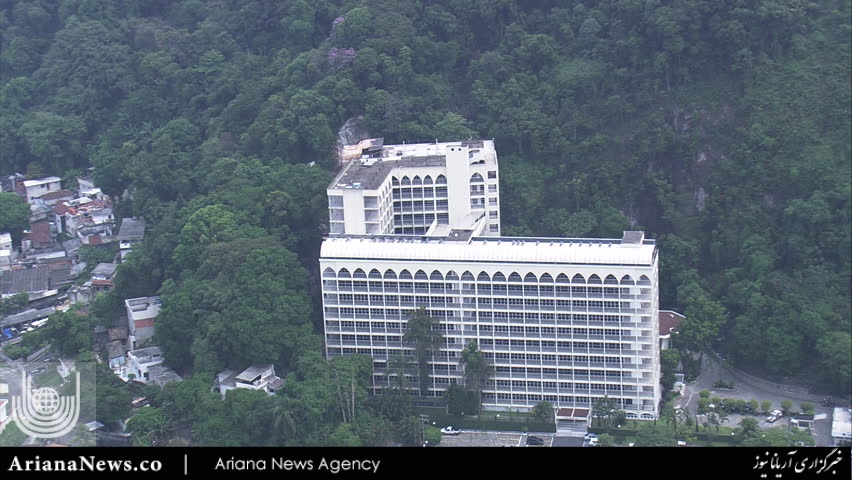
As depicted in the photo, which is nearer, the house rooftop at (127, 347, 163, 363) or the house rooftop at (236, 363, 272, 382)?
the house rooftop at (236, 363, 272, 382)

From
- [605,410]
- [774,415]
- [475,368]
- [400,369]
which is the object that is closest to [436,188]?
[400,369]

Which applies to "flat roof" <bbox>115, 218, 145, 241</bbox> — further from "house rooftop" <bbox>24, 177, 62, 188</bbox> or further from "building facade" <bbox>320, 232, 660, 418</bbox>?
"building facade" <bbox>320, 232, 660, 418</bbox>

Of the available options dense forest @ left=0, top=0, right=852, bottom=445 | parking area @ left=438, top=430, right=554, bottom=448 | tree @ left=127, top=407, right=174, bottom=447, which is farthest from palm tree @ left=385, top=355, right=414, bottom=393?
tree @ left=127, top=407, right=174, bottom=447

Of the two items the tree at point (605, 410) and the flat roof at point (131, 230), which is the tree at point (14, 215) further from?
the tree at point (605, 410)

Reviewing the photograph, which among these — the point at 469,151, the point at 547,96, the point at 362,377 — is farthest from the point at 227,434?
the point at 547,96

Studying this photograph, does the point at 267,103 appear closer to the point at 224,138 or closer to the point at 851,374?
the point at 224,138
